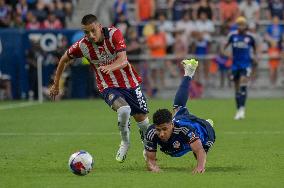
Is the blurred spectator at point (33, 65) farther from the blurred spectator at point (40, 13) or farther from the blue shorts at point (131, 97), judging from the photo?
the blue shorts at point (131, 97)

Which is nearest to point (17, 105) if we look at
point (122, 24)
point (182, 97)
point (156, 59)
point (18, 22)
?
point (122, 24)

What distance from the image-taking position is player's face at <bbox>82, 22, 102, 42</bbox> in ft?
40.9

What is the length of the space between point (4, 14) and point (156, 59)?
5.86 meters

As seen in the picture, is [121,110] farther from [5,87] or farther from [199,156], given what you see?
[5,87]

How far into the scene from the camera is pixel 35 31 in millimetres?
29922

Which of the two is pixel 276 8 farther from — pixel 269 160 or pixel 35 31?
pixel 269 160

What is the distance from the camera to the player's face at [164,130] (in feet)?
36.8

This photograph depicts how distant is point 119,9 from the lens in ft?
102

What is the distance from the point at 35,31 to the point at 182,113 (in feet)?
57.4

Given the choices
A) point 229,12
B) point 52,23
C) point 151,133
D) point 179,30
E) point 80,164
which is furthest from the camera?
point 52,23

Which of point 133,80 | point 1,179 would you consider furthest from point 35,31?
point 1,179

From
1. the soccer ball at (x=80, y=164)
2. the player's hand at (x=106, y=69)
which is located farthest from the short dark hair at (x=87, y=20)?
the soccer ball at (x=80, y=164)

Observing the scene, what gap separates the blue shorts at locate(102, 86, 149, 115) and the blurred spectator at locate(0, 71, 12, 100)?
54.4 feet

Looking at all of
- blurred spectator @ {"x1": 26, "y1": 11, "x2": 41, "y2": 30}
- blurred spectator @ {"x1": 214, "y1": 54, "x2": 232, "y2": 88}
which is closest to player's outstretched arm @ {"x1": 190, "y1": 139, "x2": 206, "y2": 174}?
blurred spectator @ {"x1": 214, "y1": 54, "x2": 232, "y2": 88}
